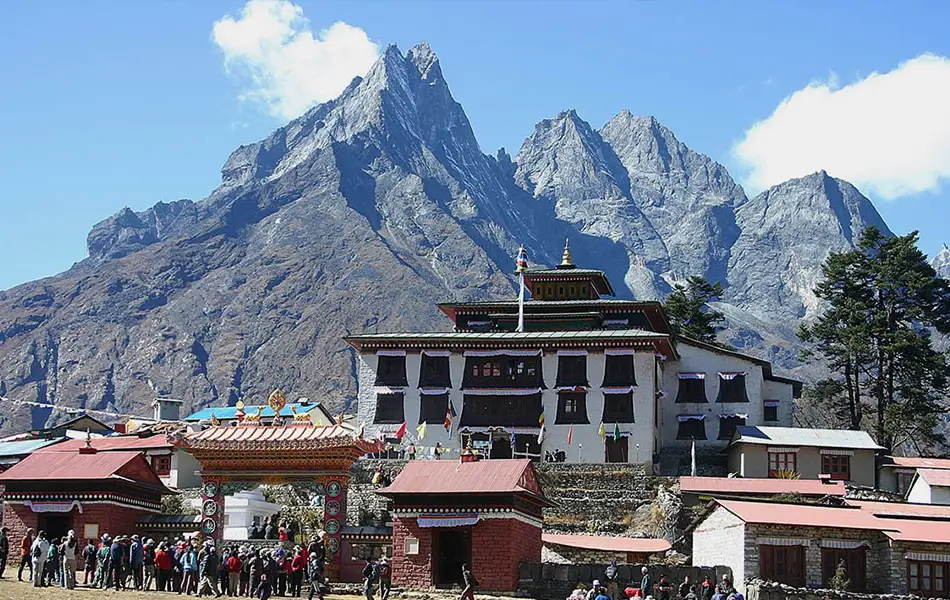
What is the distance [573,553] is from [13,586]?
1906 cm

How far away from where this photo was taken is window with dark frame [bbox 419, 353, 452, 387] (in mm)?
68000

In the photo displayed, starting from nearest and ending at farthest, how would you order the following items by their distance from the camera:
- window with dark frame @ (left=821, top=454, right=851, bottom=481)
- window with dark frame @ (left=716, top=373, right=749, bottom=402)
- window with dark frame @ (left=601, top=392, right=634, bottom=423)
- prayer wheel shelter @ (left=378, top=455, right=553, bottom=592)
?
prayer wheel shelter @ (left=378, top=455, right=553, bottom=592) < window with dark frame @ (left=821, top=454, right=851, bottom=481) < window with dark frame @ (left=601, top=392, right=634, bottom=423) < window with dark frame @ (left=716, top=373, right=749, bottom=402)

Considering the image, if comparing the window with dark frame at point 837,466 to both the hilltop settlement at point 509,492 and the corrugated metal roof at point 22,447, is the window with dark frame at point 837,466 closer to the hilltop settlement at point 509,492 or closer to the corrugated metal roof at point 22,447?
the hilltop settlement at point 509,492

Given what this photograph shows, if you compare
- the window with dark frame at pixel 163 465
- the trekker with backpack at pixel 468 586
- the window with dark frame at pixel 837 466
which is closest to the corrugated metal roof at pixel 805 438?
the window with dark frame at pixel 837 466

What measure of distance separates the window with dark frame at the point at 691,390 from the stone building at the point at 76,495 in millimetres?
34842

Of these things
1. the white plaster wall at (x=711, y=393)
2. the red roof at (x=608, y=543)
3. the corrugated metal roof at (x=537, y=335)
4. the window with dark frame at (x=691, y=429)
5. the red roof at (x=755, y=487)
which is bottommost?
the red roof at (x=608, y=543)

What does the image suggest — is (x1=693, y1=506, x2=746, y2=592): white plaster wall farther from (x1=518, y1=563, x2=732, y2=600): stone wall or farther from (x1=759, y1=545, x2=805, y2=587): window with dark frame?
(x1=518, y1=563, x2=732, y2=600): stone wall

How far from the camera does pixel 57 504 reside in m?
43.5

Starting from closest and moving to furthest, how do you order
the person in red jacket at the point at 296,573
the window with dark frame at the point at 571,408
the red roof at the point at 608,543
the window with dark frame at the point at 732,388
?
1. the person in red jacket at the point at 296,573
2. the red roof at the point at 608,543
3. the window with dark frame at the point at 571,408
4. the window with dark frame at the point at 732,388

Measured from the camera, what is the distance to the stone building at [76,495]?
4306 centimetres

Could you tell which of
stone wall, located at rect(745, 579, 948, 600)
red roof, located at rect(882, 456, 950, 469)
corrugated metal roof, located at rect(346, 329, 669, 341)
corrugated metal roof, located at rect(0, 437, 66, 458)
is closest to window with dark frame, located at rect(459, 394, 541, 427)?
corrugated metal roof, located at rect(346, 329, 669, 341)

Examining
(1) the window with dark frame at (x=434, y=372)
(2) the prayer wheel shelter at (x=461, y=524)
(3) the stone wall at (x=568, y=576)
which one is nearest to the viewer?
(3) the stone wall at (x=568, y=576)

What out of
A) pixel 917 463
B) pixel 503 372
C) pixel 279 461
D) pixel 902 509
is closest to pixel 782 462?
pixel 917 463

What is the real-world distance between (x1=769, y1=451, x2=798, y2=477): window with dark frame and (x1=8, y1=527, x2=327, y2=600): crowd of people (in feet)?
101
